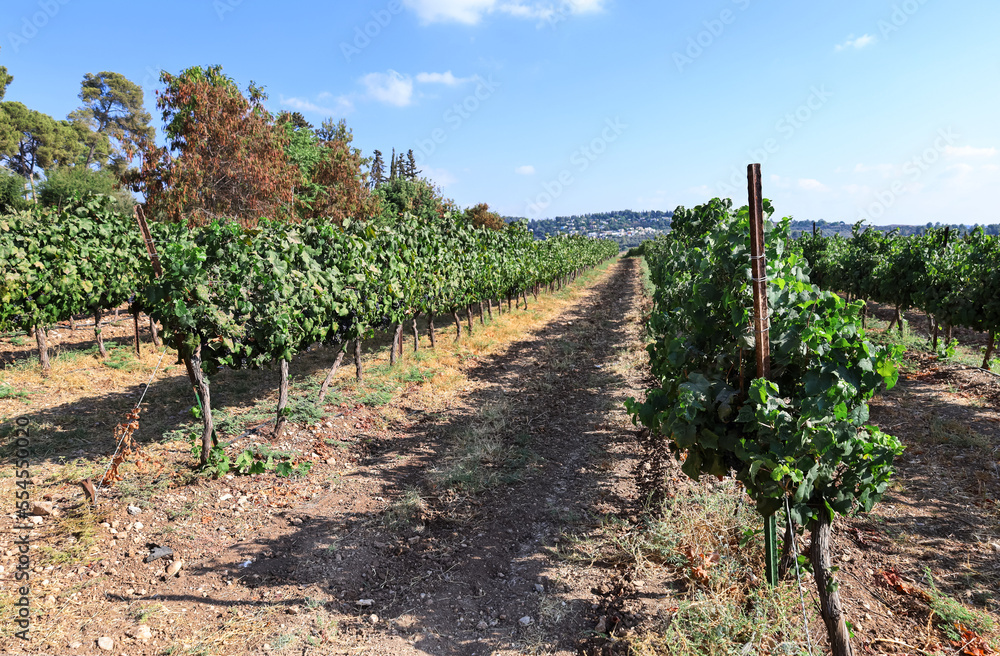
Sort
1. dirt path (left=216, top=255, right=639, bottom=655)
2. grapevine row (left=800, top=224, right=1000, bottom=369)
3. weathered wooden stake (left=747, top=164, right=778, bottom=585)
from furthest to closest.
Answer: grapevine row (left=800, top=224, right=1000, bottom=369) → dirt path (left=216, top=255, right=639, bottom=655) → weathered wooden stake (left=747, top=164, right=778, bottom=585)

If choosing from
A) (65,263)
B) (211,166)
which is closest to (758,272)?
(65,263)

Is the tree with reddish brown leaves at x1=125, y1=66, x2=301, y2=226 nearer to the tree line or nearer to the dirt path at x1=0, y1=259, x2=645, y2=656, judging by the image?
the tree line

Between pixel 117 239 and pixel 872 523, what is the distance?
667 inches

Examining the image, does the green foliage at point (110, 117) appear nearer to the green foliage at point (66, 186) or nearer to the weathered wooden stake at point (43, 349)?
the green foliage at point (66, 186)

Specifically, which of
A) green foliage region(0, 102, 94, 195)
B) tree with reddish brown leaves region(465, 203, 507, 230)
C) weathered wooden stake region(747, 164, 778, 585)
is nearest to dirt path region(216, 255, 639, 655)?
weathered wooden stake region(747, 164, 778, 585)

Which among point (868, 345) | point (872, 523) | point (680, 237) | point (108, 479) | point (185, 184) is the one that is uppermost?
A: point (185, 184)

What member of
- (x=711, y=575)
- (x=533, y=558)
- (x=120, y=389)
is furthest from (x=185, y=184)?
(x=711, y=575)

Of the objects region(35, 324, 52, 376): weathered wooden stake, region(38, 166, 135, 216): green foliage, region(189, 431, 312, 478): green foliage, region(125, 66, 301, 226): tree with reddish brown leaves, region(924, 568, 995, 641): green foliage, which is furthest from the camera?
region(38, 166, 135, 216): green foliage

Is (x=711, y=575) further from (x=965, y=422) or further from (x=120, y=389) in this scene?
(x=120, y=389)

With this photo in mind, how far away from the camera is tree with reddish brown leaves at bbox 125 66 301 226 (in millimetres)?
22438

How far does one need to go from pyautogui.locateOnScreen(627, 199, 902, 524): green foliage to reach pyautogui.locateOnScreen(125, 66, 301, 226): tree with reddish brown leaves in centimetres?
2333

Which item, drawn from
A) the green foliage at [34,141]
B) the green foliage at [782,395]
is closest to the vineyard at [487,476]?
the green foliage at [782,395]

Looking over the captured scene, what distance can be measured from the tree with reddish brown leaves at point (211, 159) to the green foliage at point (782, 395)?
2333cm

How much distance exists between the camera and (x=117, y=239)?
12.6 metres
